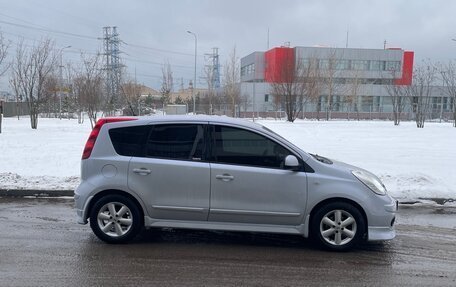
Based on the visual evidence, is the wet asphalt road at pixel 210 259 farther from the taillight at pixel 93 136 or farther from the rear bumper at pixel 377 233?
the taillight at pixel 93 136

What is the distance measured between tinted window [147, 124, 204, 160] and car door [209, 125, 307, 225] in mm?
224

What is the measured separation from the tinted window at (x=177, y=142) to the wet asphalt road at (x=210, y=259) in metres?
1.22

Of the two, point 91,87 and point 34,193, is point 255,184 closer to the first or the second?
point 34,193

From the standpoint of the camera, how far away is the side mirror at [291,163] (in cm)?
548

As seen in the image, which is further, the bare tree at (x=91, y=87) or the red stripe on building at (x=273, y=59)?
the red stripe on building at (x=273, y=59)

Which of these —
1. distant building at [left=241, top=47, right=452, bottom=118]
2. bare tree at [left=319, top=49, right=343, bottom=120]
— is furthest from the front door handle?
distant building at [left=241, top=47, right=452, bottom=118]

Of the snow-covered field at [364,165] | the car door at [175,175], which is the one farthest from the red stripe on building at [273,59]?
the car door at [175,175]

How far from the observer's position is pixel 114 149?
5809mm

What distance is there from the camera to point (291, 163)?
548 centimetres

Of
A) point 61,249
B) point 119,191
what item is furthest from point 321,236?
point 61,249

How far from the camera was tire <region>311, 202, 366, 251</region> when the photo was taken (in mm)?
5523

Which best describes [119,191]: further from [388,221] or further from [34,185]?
[34,185]

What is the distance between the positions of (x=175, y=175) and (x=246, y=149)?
0.98 m

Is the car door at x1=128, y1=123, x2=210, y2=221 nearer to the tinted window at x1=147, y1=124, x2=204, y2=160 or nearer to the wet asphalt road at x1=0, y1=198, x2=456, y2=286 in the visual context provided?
the tinted window at x1=147, y1=124, x2=204, y2=160
